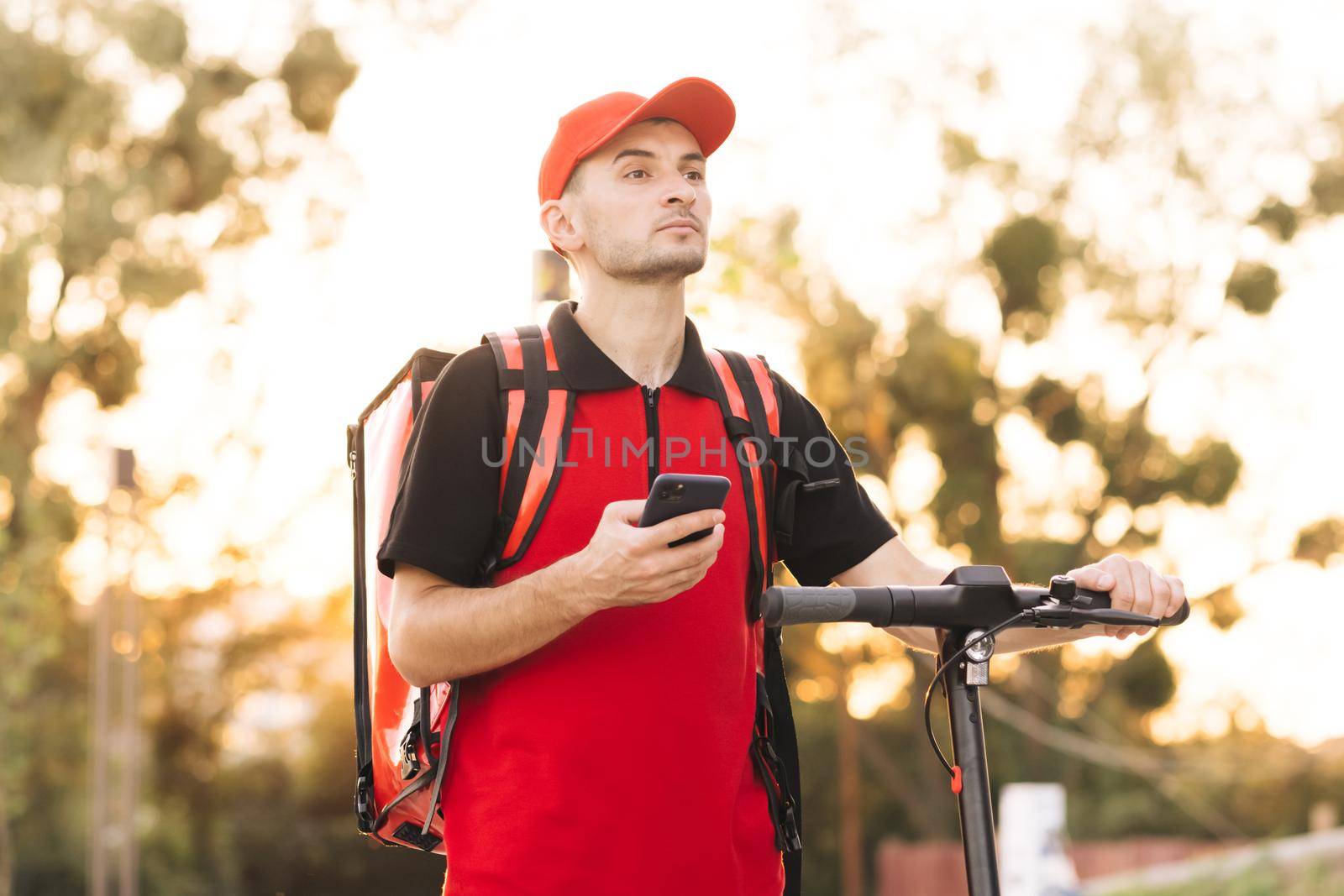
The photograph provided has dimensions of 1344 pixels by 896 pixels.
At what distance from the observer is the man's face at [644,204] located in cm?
217

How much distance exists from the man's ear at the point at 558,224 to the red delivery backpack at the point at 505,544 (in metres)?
0.18

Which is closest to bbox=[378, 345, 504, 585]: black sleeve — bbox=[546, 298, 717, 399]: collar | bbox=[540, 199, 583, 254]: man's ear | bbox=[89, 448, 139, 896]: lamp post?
bbox=[546, 298, 717, 399]: collar

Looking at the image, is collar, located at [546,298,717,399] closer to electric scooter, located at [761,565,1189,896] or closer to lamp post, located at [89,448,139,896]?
electric scooter, located at [761,565,1189,896]

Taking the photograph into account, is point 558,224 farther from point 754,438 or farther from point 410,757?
→ point 410,757

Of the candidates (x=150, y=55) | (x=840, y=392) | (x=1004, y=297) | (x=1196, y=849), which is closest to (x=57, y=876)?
(x=150, y=55)

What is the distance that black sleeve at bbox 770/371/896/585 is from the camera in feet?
7.39

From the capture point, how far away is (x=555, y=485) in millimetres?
1982

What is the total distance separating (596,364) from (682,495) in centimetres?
→ 56

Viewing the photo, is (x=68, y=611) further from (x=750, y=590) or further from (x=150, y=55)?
(x=750, y=590)

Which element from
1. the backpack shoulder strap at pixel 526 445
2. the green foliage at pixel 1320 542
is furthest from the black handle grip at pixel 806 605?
the green foliage at pixel 1320 542

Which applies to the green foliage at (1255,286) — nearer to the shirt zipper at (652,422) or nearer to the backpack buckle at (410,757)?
the shirt zipper at (652,422)

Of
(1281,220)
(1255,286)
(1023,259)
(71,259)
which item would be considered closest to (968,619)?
(1023,259)

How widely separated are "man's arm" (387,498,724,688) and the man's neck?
38 centimetres

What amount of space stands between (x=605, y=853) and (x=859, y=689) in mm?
20292
